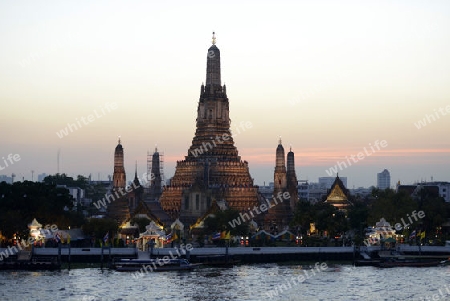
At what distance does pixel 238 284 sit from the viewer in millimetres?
77250

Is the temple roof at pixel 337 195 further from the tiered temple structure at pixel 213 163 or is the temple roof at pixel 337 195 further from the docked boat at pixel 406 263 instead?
the docked boat at pixel 406 263

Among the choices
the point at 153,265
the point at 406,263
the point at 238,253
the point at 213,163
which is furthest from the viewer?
the point at 213,163

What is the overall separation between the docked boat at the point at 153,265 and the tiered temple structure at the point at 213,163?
154ft

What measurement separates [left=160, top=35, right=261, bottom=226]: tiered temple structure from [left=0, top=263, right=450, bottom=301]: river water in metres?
48.3

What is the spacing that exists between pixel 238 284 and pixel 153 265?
1410 centimetres

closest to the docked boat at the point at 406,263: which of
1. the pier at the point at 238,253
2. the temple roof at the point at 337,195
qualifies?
the pier at the point at 238,253

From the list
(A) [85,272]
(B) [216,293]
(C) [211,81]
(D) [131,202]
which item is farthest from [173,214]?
(B) [216,293]

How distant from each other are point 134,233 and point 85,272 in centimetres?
2956

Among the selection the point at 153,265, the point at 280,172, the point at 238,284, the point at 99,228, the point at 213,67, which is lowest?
the point at 238,284

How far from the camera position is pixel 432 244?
108750 mm

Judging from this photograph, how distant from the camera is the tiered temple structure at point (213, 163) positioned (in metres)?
140

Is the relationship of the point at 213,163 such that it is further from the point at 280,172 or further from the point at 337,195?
the point at 337,195

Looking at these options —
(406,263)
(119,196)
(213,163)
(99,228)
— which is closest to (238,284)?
(406,263)

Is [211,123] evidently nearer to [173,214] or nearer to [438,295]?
[173,214]
